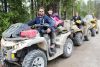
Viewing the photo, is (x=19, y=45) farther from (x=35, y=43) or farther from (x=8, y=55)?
(x=35, y=43)

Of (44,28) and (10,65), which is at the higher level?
(44,28)

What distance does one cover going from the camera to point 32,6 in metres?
10.2

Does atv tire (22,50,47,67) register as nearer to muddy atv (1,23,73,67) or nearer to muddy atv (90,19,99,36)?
muddy atv (1,23,73,67)

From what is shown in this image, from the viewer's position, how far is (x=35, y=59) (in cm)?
487

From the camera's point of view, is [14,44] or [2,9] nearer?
[14,44]

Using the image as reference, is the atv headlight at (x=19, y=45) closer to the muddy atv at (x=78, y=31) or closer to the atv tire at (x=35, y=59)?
the atv tire at (x=35, y=59)

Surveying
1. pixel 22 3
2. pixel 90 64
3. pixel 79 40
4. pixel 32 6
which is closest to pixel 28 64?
pixel 90 64

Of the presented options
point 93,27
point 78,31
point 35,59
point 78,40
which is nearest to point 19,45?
point 35,59

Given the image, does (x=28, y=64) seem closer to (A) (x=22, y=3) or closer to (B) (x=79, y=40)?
(B) (x=79, y=40)

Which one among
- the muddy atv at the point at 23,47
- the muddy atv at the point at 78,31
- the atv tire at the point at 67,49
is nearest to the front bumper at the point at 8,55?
the muddy atv at the point at 23,47

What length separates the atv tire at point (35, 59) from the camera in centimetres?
469

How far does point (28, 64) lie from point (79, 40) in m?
4.07

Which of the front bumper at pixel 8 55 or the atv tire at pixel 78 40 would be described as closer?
the front bumper at pixel 8 55

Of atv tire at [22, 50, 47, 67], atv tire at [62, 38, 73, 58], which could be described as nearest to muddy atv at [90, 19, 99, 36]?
atv tire at [62, 38, 73, 58]
